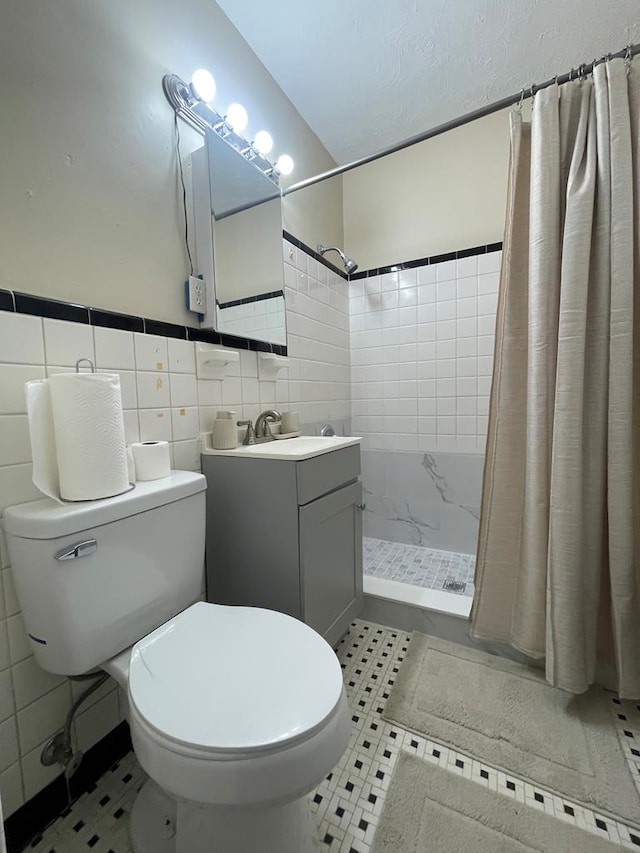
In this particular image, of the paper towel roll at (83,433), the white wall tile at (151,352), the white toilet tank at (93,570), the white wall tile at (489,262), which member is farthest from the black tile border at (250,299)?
the white wall tile at (489,262)

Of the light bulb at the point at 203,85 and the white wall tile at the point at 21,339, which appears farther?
the light bulb at the point at 203,85

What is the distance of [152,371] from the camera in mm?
1061

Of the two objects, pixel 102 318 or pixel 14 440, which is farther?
pixel 102 318

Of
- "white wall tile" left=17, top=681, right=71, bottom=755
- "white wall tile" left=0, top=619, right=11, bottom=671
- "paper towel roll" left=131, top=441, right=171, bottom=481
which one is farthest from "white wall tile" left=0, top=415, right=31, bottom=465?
"white wall tile" left=17, top=681, right=71, bottom=755

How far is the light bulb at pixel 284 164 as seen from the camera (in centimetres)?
161

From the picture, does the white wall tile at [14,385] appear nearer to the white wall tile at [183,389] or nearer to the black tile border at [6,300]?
the black tile border at [6,300]

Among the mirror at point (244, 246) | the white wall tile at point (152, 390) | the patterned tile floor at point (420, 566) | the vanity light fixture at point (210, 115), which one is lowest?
the patterned tile floor at point (420, 566)

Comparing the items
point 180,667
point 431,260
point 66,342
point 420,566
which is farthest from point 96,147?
point 420,566

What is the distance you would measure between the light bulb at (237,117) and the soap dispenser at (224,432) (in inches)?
42.3

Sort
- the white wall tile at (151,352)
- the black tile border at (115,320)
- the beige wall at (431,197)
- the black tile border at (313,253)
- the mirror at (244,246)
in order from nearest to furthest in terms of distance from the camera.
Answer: the black tile border at (115,320) < the white wall tile at (151,352) < the mirror at (244,246) < the black tile border at (313,253) < the beige wall at (431,197)

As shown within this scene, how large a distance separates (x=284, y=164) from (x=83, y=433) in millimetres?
1544

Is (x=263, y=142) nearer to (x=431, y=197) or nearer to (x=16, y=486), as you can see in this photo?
(x=431, y=197)

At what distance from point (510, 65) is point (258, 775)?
2.45 meters

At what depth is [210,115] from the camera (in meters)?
1.22
